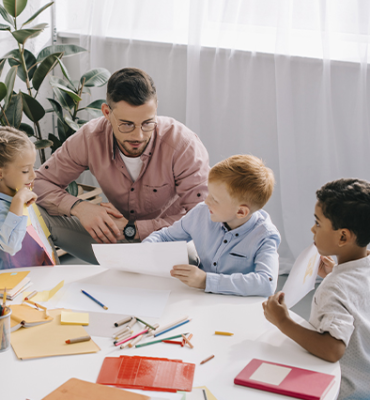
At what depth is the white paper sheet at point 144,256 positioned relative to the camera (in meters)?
1.21

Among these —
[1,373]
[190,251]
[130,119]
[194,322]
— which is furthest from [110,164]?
[1,373]

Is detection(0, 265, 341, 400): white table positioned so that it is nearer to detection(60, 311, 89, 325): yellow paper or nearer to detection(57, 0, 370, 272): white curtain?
detection(60, 311, 89, 325): yellow paper

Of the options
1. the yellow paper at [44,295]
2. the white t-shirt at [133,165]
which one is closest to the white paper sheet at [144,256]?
the yellow paper at [44,295]

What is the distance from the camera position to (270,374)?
2.75 ft

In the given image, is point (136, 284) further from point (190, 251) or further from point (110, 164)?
point (110, 164)

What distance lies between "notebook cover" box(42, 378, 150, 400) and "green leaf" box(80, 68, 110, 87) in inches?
80.3

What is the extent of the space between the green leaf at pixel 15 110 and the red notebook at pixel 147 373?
5.84 feet

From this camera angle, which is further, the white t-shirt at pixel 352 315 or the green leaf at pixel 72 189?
the green leaf at pixel 72 189

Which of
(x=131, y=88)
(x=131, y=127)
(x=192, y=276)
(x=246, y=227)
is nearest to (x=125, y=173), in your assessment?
(x=131, y=127)

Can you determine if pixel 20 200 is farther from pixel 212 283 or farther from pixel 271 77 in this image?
pixel 271 77

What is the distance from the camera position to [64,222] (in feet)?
6.18

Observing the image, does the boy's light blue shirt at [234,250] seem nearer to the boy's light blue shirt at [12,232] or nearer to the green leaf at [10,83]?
the boy's light blue shirt at [12,232]

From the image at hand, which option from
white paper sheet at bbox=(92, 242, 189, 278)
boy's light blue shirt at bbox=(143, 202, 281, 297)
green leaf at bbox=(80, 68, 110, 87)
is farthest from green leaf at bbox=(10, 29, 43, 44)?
white paper sheet at bbox=(92, 242, 189, 278)

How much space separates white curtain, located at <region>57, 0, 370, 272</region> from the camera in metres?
2.32
